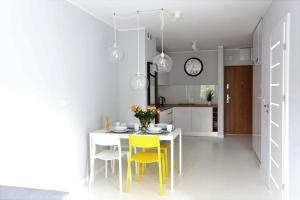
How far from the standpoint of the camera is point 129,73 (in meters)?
5.31

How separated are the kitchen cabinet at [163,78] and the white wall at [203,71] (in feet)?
1.11

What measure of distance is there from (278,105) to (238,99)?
201 inches

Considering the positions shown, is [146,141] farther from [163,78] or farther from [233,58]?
[233,58]

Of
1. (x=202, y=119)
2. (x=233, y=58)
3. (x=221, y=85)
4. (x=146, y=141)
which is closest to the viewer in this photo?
(x=146, y=141)

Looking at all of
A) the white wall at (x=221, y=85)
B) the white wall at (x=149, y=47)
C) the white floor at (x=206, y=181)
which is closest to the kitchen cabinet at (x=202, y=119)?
the white wall at (x=221, y=85)

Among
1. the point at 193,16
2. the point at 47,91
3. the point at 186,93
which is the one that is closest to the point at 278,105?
the point at 193,16

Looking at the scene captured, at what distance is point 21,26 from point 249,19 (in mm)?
3541

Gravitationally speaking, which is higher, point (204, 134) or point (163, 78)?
point (163, 78)

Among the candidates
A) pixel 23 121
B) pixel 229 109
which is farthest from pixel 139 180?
pixel 229 109

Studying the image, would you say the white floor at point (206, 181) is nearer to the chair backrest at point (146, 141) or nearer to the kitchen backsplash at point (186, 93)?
the chair backrest at point (146, 141)

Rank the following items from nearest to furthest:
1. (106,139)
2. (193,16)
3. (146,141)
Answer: (146,141) → (106,139) → (193,16)

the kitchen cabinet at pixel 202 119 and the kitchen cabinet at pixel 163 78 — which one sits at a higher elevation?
the kitchen cabinet at pixel 163 78

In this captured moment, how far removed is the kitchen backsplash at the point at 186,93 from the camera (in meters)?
8.35

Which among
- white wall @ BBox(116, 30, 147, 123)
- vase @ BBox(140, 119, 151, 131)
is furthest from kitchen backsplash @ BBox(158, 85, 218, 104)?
vase @ BBox(140, 119, 151, 131)
